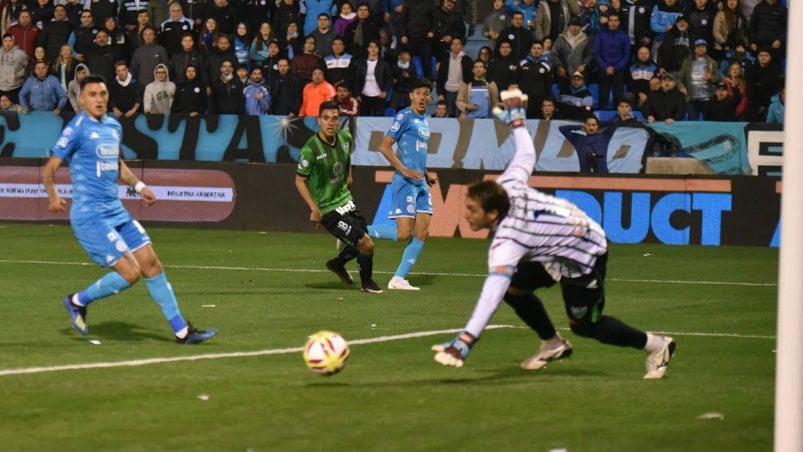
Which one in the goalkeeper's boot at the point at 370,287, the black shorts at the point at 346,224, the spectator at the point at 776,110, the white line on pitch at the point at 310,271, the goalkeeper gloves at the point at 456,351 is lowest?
the white line on pitch at the point at 310,271

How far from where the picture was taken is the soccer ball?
380 inches

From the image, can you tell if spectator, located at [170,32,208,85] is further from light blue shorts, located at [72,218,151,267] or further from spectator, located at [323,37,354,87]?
light blue shorts, located at [72,218,151,267]

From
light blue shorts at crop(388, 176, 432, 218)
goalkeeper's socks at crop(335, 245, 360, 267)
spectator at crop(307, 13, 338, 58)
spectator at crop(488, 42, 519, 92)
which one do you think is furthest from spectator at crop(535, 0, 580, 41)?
goalkeeper's socks at crop(335, 245, 360, 267)

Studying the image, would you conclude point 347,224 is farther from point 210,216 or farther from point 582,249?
point 210,216

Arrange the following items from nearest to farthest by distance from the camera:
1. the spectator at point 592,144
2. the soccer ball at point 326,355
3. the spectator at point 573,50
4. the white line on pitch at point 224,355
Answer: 1. the soccer ball at point 326,355
2. the white line on pitch at point 224,355
3. the spectator at point 592,144
4. the spectator at point 573,50

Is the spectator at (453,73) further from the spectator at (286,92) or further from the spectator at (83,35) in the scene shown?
the spectator at (83,35)

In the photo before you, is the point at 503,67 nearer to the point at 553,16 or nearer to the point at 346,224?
the point at 553,16

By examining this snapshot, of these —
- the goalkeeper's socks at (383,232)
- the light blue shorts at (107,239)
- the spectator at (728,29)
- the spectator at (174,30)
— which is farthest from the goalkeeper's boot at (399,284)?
the spectator at (174,30)

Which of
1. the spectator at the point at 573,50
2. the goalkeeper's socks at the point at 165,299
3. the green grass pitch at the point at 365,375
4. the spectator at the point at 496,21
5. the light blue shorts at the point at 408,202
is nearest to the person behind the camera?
the green grass pitch at the point at 365,375

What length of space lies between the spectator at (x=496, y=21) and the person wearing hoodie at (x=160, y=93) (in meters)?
6.12

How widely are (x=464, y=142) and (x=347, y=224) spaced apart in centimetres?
917

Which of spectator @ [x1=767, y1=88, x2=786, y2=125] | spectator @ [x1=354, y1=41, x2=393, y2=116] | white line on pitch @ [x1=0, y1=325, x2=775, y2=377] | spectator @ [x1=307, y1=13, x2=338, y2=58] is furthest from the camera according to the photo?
spectator @ [x1=307, y1=13, x2=338, y2=58]

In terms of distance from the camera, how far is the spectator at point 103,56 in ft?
92.1

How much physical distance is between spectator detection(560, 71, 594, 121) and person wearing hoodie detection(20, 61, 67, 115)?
387 inches
